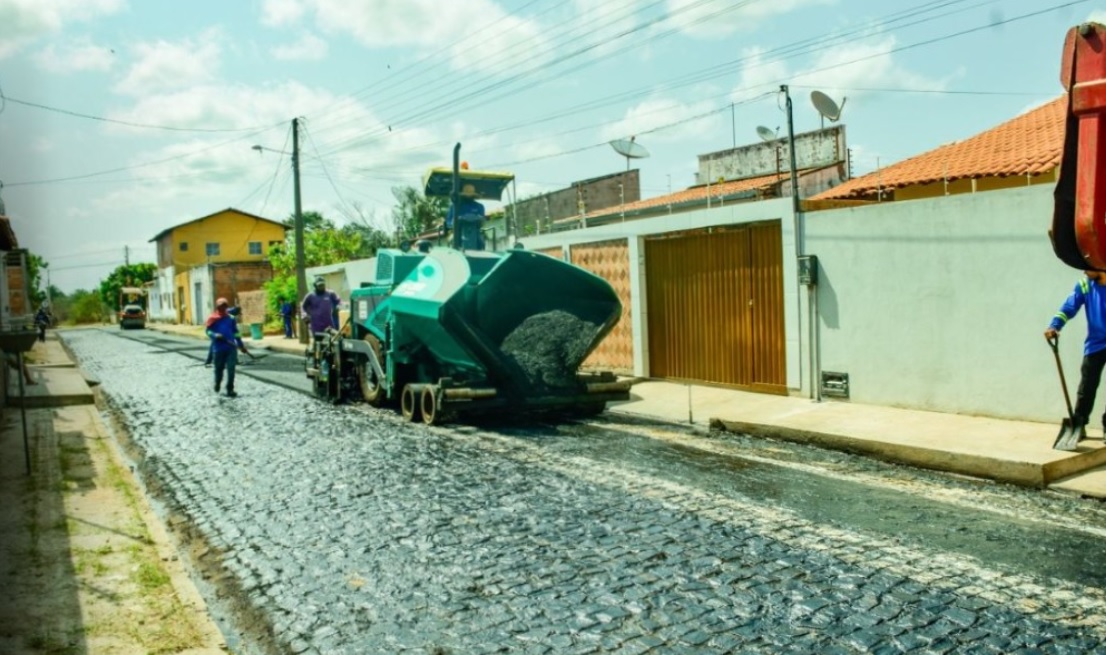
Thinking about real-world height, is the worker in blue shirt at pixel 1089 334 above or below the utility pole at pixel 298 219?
below

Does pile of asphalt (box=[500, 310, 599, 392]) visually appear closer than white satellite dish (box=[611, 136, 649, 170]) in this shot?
Yes

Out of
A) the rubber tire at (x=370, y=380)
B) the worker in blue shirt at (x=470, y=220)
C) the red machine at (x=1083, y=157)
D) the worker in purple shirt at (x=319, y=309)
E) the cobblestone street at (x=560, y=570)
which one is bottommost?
the cobblestone street at (x=560, y=570)

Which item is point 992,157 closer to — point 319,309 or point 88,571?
point 319,309

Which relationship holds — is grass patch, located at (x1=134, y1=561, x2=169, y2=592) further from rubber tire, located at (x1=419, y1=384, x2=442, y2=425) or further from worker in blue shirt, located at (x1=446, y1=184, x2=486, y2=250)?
worker in blue shirt, located at (x1=446, y1=184, x2=486, y2=250)

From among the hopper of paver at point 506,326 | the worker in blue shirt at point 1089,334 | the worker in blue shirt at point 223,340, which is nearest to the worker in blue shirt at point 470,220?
the hopper of paver at point 506,326

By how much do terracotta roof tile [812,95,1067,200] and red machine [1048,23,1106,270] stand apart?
965cm

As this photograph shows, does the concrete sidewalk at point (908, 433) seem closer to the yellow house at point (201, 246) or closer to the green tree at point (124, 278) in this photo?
the yellow house at point (201, 246)

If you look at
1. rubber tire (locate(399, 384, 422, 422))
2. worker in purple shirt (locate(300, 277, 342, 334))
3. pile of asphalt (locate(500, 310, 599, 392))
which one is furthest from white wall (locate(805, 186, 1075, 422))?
worker in purple shirt (locate(300, 277, 342, 334))

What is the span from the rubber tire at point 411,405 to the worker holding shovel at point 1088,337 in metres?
7.01

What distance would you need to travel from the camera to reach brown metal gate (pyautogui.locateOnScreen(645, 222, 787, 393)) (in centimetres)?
1249

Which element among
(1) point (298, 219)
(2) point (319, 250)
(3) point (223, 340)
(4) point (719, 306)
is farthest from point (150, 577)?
(2) point (319, 250)

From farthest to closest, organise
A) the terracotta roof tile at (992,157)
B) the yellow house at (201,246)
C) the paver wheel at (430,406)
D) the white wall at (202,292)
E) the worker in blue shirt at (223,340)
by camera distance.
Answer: the yellow house at (201,246) → the white wall at (202,292) → the worker in blue shirt at (223,340) → the terracotta roof tile at (992,157) → the paver wheel at (430,406)

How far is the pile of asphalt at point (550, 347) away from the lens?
11031 millimetres

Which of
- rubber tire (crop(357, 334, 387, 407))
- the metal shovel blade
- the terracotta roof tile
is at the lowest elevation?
the metal shovel blade
